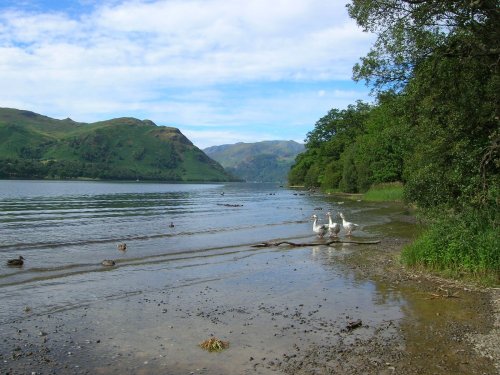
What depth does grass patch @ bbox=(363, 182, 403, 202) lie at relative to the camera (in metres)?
69.3

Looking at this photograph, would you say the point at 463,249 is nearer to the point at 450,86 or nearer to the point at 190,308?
the point at 450,86

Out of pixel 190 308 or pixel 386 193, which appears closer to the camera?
pixel 190 308

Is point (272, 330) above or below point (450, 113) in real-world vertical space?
below

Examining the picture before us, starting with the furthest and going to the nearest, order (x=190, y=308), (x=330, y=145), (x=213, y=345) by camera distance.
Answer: (x=330, y=145) → (x=190, y=308) → (x=213, y=345)

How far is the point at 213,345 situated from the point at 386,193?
6618 cm

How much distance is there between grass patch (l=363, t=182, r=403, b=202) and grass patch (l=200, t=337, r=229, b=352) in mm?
60907

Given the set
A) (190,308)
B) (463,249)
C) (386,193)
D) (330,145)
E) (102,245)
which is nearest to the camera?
(190,308)

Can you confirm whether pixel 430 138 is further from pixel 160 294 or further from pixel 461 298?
pixel 160 294

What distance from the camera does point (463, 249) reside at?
16.2 metres

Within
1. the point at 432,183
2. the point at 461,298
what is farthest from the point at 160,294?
the point at 432,183

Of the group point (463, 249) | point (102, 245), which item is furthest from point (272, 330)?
point (102, 245)

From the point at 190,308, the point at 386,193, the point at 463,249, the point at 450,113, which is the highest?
the point at 450,113

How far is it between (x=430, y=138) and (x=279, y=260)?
9250 millimetres

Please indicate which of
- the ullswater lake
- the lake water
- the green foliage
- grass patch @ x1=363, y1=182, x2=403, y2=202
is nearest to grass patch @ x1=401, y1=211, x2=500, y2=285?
the ullswater lake
